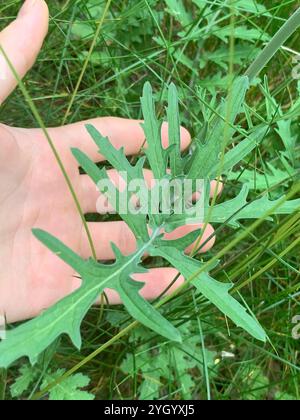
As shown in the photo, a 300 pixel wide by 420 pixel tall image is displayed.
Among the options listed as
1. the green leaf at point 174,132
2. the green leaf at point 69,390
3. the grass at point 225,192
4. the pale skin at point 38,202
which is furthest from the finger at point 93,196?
the green leaf at point 69,390

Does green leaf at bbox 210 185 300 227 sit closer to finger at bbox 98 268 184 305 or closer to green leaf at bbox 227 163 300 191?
green leaf at bbox 227 163 300 191

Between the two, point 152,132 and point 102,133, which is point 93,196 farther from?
point 152,132

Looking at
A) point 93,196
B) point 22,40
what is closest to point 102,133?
point 93,196

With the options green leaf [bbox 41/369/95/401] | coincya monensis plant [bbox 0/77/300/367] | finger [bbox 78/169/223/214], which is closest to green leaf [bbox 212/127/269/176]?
coincya monensis plant [bbox 0/77/300/367]

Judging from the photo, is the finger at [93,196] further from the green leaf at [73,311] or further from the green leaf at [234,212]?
the green leaf at [73,311]

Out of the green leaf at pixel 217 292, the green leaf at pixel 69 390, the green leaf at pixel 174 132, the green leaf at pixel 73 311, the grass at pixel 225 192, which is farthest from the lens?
the grass at pixel 225 192

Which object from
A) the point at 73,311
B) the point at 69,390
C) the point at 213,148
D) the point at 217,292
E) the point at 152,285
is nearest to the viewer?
the point at 73,311
